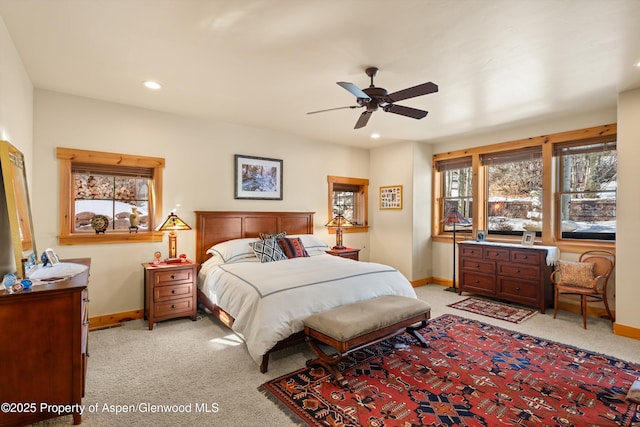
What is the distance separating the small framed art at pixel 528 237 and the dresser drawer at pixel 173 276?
4703mm

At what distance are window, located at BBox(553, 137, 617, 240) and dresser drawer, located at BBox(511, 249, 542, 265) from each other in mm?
628

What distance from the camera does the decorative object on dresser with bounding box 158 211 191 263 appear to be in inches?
156

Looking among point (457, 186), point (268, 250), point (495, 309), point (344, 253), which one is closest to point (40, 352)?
point (268, 250)

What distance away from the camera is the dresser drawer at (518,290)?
4.41 meters

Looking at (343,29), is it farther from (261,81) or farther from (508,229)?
(508,229)

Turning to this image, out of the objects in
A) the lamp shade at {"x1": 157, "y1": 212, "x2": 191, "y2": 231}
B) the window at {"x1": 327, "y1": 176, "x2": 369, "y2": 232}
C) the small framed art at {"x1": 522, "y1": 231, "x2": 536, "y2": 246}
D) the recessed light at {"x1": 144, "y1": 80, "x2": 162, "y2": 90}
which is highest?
the recessed light at {"x1": 144, "y1": 80, "x2": 162, "y2": 90}

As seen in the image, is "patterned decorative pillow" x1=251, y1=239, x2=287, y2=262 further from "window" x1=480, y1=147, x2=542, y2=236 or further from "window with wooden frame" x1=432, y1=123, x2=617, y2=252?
"window" x1=480, y1=147, x2=542, y2=236

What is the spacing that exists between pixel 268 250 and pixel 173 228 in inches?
47.9

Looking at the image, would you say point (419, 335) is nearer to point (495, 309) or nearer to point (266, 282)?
point (266, 282)

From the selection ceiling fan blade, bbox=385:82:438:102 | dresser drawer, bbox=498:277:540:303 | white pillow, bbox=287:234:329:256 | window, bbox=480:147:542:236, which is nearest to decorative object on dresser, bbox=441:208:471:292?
window, bbox=480:147:542:236

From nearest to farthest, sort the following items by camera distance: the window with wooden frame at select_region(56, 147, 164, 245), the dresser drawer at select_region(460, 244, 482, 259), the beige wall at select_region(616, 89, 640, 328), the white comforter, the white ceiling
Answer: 1. the white ceiling
2. the white comforter
3. the beige wall at select_region(616, 89, 640, 328)
4. the window with wooden frame at select_region(56, 147, 164, 245)
5. the dresser drawer at select_region(460, 244, 482, 259)

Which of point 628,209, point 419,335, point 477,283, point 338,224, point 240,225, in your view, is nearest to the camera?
point 419,335

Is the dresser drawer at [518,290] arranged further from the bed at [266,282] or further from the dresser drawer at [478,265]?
the bed at [266,282]

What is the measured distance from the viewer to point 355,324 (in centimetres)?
256
